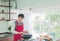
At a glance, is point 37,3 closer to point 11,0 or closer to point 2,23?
point 11,0

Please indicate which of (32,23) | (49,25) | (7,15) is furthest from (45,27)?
(7,15)

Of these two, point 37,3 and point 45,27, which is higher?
point 37,3

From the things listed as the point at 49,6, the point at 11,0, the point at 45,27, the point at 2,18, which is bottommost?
the point at 45,27

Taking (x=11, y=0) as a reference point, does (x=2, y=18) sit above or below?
below

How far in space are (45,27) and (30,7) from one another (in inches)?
35.7

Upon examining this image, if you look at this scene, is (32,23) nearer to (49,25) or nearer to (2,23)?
(49,25)

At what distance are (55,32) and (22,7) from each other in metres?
1.51

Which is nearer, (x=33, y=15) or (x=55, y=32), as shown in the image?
(x=55, y=32)

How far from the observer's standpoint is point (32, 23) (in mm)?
4938

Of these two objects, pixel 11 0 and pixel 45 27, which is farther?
pixel 11 0

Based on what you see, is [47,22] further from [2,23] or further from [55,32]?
[2,23]

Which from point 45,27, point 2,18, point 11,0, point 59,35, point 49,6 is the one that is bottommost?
point 59,35

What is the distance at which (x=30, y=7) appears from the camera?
475cm

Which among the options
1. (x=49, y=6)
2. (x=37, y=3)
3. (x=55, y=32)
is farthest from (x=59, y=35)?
(x=37, y=3)
